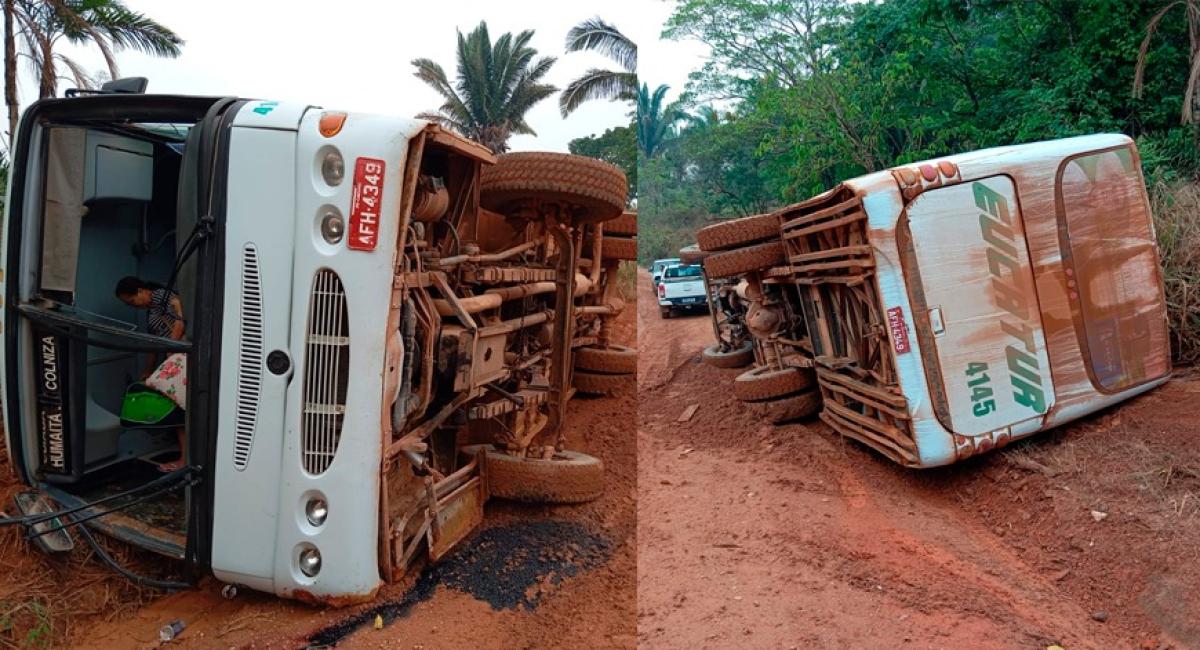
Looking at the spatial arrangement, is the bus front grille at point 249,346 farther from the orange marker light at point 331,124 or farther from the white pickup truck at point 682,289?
the white pickup truck at point 682,289

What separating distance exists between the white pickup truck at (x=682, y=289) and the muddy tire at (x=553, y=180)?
1154 centimetres

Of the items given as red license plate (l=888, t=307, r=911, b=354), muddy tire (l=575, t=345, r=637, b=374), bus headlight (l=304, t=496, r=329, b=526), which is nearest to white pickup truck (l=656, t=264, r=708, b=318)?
muddy tire (l=575, t=345, r=637, b=374)

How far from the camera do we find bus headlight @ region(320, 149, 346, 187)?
9.55 feet

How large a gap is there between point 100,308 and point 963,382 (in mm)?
4876

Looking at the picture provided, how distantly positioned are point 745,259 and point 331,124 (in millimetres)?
3891

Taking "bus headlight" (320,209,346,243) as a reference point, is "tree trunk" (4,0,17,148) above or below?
above

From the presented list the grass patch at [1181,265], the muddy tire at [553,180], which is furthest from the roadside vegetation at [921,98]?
the muddy tire at [553,180]

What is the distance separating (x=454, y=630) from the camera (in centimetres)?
297

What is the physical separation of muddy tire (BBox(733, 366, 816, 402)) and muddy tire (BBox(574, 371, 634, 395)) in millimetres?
1031

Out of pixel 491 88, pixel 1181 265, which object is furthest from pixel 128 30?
pixel 1181 265

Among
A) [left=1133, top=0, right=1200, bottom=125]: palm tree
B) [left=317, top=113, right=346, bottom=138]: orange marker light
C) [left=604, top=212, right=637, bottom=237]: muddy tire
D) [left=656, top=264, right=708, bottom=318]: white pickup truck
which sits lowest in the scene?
[left=317, top=113, right=346, bottom=138]: orange marker light

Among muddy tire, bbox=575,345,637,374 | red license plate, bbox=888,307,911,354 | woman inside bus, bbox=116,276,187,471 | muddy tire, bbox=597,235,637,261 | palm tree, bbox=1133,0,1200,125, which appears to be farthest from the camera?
palm tree, bbox=1133,0,1200,125

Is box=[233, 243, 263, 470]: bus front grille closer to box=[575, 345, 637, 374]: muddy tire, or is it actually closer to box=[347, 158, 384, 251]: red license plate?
box=[347, 158, 384, 251]: red license plate

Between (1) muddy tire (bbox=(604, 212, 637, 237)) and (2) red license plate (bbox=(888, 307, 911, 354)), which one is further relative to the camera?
(1) muddy tire (bbox=(604, 212, 637, 237))
